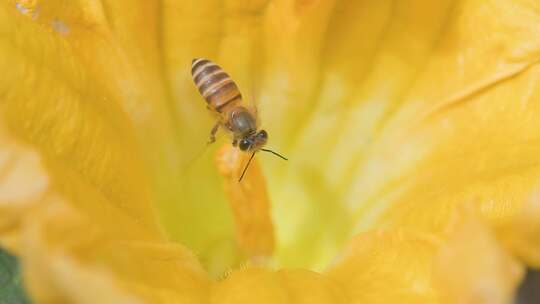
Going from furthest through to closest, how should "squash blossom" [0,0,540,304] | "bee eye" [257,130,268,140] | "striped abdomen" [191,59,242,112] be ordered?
"bee eye" [257,130,268,140], "striped abdomen" [191,59,242,112], "squash blossom" [0,0,540,304]

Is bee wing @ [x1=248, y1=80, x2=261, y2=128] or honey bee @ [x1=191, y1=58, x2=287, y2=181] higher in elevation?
bee wing @ [x1=248, y1=80, x2=261, y2=128]

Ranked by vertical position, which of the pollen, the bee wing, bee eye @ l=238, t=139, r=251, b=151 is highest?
the bee wing

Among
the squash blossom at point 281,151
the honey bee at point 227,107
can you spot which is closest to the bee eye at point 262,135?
the honey bee at point 227,107

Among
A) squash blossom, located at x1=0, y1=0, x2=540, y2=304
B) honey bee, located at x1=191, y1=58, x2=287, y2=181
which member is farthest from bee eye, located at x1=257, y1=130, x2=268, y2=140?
squash blossom, located at x1=0, y1=0, x2=540, y2=304

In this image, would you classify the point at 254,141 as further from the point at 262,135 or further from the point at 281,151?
the point at 281,151

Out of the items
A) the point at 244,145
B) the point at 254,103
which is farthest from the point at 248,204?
the point at 254,103

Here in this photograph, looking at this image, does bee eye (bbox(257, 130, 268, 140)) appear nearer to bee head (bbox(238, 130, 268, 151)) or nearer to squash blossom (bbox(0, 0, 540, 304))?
bee head (bbox(238, 130, 268, 151))

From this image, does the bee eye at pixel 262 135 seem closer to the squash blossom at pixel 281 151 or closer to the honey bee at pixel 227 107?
the honey bee at pixel 227 107

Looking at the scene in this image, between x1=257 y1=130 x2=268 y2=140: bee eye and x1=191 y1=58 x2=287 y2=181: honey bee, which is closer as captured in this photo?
x1=191 y1=58 x2=287 y2=181: honey bee

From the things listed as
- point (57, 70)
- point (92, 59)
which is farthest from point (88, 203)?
point (92, 59)
